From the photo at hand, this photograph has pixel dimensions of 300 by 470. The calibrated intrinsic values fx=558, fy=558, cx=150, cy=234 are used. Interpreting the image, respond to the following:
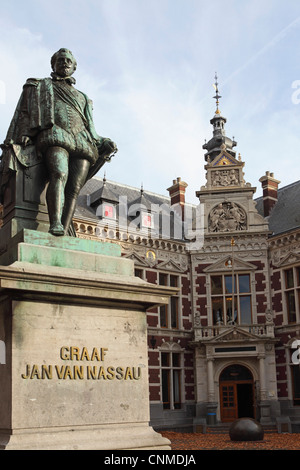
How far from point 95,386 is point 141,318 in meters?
0.92

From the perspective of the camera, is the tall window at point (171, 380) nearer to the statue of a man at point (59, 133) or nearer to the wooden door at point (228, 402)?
the wooden door at point (228, 402)

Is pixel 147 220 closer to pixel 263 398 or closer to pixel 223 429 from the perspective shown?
pixel 263 398

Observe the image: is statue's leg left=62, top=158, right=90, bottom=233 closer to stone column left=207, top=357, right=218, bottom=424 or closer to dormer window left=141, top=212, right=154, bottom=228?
stone column left=207, top=357, right=218, bottom=424

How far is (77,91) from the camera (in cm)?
665

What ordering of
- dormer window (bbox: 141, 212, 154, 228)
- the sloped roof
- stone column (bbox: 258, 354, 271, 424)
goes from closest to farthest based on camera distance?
1. stone column (bbox: 258, 354, 271, 424)
2. the sloped roof
3. dormer window (bbox: 141, 212, 154, 228)

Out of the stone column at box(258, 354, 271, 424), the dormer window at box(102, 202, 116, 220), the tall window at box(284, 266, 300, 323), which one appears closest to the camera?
the stone column at box(258, 354, 271, 424)

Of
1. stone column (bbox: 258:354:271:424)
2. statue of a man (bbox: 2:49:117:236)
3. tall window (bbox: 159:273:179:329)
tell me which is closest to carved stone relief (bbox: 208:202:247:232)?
tall window (bbox: 159:273:179:329)

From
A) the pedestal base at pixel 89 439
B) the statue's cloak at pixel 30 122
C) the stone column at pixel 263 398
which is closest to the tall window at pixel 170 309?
the stone column at pixel 263 398

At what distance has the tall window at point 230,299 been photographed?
26531 millimetres

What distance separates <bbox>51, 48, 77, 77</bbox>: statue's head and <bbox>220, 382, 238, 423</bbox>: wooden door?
21.3 meters

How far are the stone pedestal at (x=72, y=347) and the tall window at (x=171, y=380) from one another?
2036cm

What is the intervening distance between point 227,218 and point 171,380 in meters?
8.36

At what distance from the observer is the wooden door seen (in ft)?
82.0
